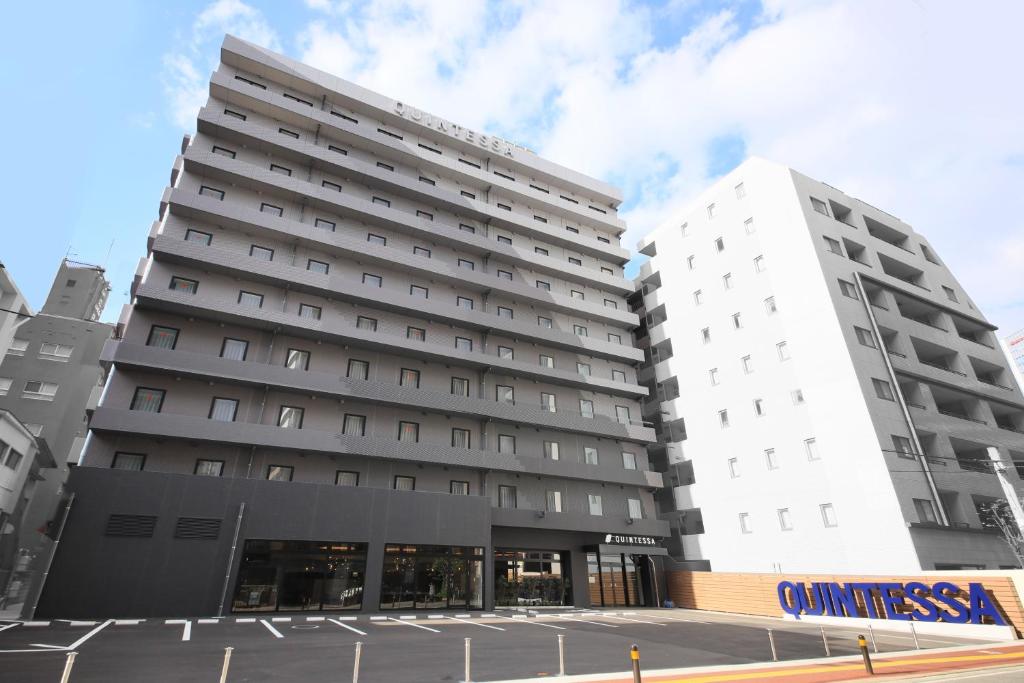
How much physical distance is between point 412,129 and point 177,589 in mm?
35082

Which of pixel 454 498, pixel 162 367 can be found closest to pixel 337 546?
pixel 454 498

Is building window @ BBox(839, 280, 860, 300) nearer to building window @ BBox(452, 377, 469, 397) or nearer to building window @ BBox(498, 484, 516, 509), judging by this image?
building window @ BBox(498, 484, 516, 509)

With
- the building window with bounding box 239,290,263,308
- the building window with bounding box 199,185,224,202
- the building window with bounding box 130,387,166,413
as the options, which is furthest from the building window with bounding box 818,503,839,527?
the building window with bounding box 199,185,224,202

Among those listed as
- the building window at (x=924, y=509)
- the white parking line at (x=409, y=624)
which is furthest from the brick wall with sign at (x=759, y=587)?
the white parking line at (x=409, y=624)

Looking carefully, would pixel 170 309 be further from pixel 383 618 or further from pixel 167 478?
pixel 383 618

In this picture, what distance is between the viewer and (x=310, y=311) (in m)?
33.1

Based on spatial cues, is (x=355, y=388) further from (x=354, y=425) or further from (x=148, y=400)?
(x=148, y=400)

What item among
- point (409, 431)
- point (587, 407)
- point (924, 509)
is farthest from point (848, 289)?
point (409, 431)

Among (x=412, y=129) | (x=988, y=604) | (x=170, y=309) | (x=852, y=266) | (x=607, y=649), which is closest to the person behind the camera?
(x=607, y=649)

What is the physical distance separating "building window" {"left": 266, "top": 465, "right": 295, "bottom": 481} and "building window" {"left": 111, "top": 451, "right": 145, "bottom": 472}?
19.5 ft

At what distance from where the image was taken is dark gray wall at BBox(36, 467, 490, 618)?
2236 cm

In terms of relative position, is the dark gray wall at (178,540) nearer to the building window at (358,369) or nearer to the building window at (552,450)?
the building window at (358,369)

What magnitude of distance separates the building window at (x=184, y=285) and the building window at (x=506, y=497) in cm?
2255

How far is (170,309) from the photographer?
28.9 metres
